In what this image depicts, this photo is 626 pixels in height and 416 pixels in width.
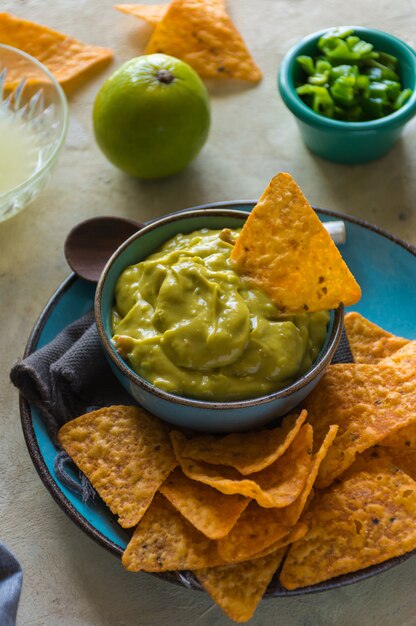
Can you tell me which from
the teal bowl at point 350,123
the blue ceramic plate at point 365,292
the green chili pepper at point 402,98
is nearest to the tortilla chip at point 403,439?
the blue ceramic plate at point 365,292

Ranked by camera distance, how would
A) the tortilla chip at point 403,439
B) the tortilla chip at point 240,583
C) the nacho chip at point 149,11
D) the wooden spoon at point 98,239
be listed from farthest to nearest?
the nacho chip at point 149,11 < the wooden spoon at point 98,239 < the tortilla chip at point 403,439 < the tortilla chip at point 240,583

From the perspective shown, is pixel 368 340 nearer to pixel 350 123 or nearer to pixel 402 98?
pixel 350 123

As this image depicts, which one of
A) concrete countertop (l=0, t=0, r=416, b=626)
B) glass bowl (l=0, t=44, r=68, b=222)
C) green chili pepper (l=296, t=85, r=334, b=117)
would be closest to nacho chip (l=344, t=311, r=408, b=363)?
concrete countertop (l=0, t=0, r=416, b=626)

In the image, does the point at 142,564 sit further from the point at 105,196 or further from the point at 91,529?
the point at 105,196

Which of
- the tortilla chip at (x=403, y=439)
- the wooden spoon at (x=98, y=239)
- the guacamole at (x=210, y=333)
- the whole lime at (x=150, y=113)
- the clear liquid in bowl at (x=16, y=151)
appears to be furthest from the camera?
the clear liquid in bowl at (x=16, y=151)

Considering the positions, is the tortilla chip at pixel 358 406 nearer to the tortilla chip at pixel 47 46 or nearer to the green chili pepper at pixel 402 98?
the green chili pepper at pixel 402 98
